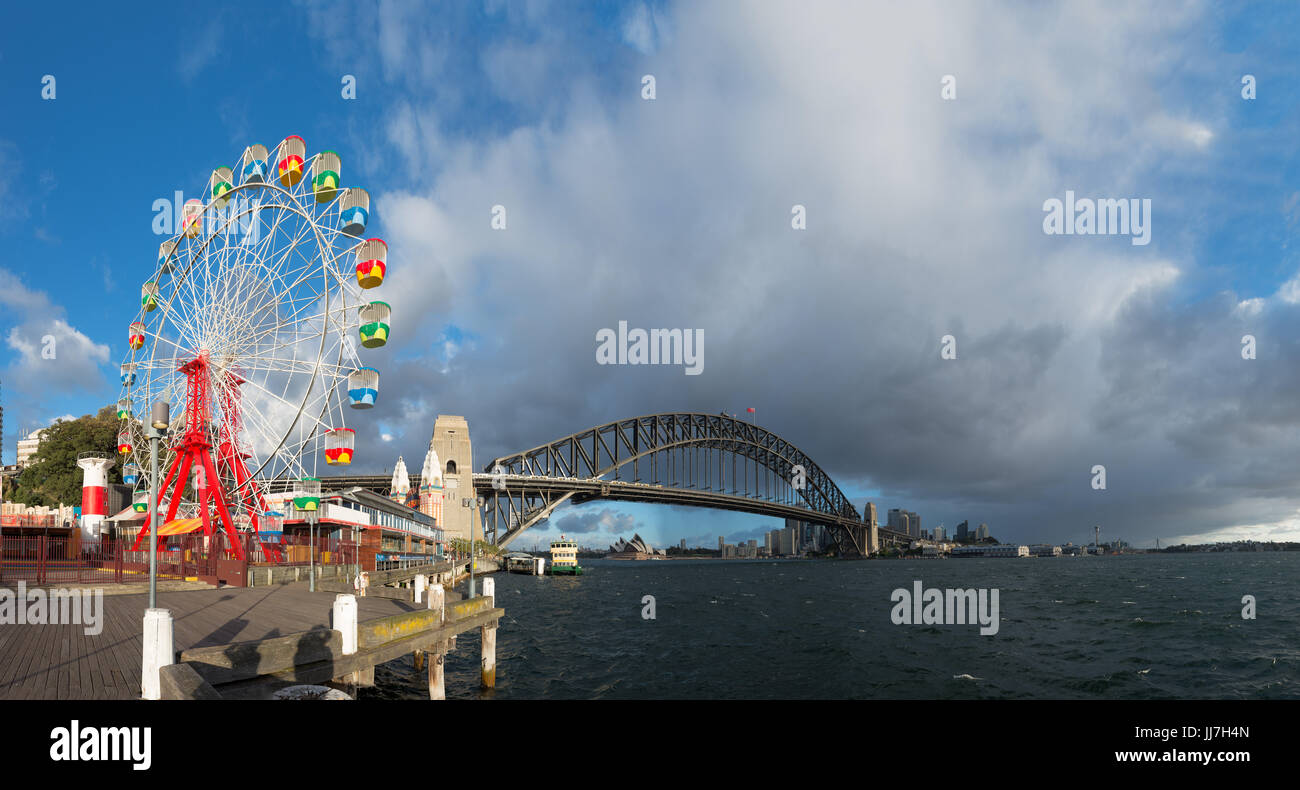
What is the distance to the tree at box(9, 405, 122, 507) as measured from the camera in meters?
74.4

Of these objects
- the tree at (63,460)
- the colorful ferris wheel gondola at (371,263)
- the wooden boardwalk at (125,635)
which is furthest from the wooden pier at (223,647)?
the tree at (63,460)

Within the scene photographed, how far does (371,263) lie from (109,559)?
19.5m

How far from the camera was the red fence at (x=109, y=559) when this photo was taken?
1131 inches

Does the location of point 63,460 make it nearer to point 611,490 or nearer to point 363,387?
point 363,387

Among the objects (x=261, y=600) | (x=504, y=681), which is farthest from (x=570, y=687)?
(x=261, y=600)

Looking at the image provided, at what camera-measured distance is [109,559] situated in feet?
114

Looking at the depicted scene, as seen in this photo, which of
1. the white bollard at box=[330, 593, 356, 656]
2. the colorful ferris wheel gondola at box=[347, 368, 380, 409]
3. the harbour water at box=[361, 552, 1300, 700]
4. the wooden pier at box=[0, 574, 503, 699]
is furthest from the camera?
the colorful ferris wheel gondola at box=[347, 368, 380, 409]

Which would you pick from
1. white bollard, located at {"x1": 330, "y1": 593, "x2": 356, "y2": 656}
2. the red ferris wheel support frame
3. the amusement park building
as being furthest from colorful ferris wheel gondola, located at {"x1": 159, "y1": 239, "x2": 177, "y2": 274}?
→ white bollard, located at {"x1": 330, "y1": 593, "x2": 356, "y2": 656}

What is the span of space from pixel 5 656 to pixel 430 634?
30.9 ft

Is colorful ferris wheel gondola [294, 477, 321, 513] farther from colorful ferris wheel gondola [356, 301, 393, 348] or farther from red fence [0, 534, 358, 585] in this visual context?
colorful ferris wheel gondola [356, 301, 393, 348]

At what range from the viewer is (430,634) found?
20562 mm

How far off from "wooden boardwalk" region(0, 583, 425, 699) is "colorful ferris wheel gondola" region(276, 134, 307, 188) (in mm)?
21024
